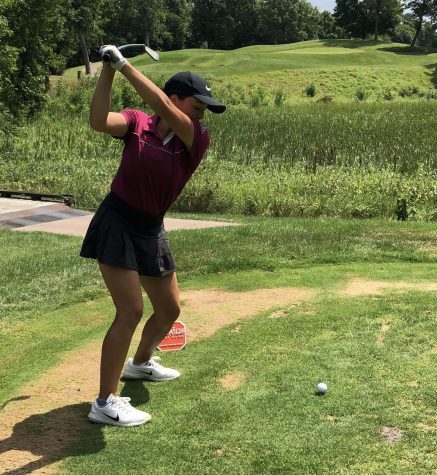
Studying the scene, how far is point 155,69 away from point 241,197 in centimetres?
3973

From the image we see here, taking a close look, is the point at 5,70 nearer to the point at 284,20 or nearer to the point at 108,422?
the point at 108,422

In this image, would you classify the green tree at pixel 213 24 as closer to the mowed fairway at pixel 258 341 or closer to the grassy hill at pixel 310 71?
the grassy hill at pixel 310 71

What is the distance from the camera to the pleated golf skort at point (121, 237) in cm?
315

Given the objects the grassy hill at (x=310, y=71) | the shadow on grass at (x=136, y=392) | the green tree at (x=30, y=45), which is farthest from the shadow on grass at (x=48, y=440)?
the grassy hill at (x=310, y=71)

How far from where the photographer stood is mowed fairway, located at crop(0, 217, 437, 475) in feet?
9.29

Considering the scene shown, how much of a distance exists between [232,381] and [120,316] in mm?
873

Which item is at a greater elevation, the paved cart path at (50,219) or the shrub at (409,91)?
the shrub at (409,91)

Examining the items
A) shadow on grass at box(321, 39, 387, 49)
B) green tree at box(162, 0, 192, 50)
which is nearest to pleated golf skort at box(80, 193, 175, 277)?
shadow on grass at box(321, 39, 387, 49)

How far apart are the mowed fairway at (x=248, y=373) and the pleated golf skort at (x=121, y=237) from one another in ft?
2.75

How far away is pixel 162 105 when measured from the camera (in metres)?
2.85

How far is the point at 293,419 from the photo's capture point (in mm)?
3119

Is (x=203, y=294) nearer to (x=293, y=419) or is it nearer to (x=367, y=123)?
(x=293, y=419)

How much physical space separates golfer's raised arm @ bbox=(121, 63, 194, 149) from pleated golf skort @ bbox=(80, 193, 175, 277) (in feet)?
1.56

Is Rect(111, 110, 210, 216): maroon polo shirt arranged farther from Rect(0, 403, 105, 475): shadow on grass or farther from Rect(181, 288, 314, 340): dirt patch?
Rect(181, 288, 314, 340): dirt patch
